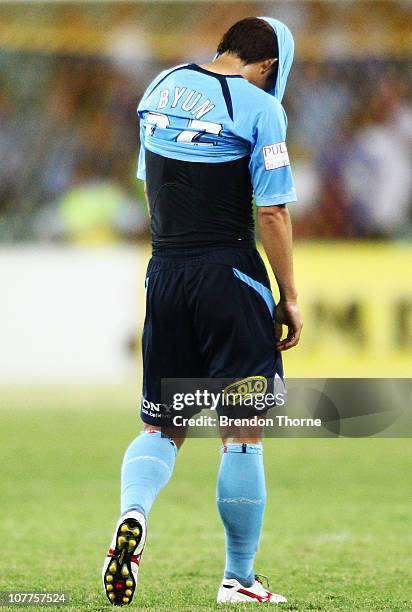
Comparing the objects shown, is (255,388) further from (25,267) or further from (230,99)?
(25,267)

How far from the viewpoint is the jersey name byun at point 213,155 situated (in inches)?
138

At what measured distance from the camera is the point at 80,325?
10.5m

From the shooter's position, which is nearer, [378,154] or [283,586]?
[283,586]

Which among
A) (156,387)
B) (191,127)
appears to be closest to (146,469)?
(156,387)

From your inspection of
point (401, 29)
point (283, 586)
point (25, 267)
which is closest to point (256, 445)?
point (283, 586)

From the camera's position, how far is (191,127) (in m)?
3.57

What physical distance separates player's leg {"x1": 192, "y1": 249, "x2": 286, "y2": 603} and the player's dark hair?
0.67m

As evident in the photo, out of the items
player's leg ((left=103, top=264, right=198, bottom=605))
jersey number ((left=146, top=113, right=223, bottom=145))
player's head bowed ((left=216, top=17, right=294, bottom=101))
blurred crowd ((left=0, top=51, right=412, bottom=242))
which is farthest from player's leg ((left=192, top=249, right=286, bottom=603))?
blurred crowd ((left=0, top=51, right=412, bottom=242))

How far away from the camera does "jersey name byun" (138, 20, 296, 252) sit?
3.51m

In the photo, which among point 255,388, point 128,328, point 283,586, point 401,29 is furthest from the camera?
point 401,29

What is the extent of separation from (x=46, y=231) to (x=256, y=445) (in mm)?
9303

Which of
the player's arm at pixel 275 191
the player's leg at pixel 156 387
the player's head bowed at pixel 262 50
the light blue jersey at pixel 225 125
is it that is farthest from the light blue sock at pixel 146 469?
the player's head bowed at pixel 262 50

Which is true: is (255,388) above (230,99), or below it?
below

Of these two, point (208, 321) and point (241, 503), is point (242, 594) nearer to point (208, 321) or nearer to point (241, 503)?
point (241, 503)
